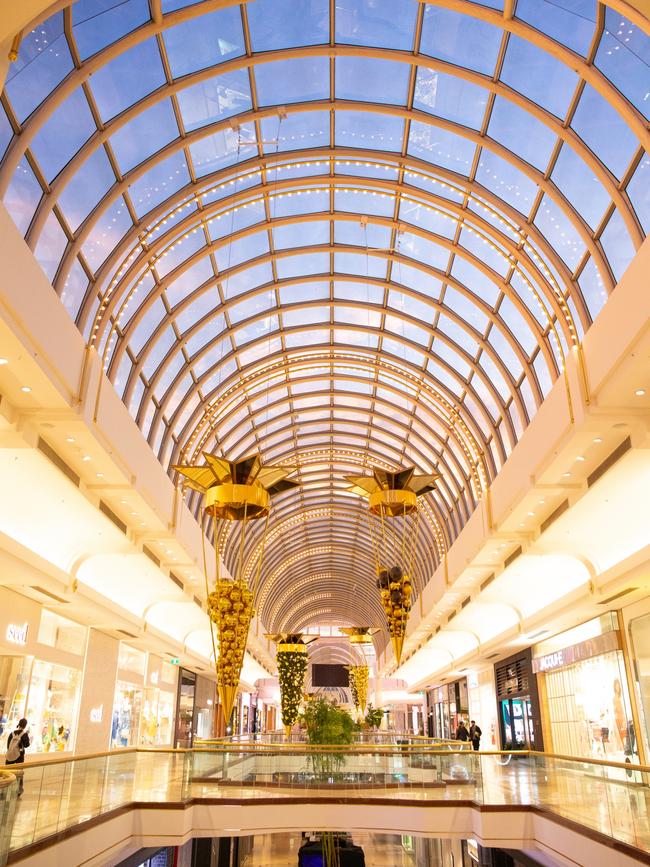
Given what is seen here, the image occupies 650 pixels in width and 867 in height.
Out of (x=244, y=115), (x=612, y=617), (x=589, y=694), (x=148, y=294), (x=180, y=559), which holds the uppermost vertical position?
(x=244, y=115)

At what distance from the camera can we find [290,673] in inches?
1032

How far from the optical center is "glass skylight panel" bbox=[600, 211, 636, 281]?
468 inches

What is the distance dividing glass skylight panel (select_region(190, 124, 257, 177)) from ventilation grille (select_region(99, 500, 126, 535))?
7.72 m

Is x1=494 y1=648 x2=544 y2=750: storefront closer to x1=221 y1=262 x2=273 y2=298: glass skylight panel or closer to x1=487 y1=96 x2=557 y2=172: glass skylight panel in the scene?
x1=221 y1=262 x2=273 y2=298: glass skylight panel

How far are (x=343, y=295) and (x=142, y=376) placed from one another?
7.09 meters

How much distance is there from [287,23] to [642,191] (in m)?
6.98

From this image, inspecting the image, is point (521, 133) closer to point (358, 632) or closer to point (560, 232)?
point (560, 232)

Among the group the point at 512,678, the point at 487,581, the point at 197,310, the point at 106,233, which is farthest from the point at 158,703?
the point at 106,233

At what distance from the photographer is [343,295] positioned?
22.2m

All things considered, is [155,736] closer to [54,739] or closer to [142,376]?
[54,739]

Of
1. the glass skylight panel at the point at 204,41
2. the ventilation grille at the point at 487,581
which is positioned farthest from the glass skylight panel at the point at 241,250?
the ventilation grille at the point at 487,581

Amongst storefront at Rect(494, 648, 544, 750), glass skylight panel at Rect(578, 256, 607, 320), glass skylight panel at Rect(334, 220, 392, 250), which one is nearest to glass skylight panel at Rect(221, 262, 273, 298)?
glass skylight panel at Rect(334, 220, 392, 250)

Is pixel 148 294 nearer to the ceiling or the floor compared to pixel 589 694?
nearer to the ceiling

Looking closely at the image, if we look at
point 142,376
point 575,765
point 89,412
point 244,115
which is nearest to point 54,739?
point 142,376
